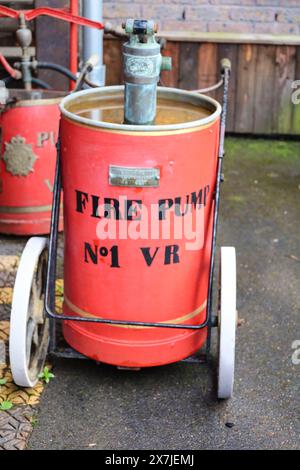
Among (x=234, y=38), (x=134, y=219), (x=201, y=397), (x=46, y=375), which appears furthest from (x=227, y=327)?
(x=234, y=38)

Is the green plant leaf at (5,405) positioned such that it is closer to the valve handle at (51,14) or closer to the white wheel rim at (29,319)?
the white wheel rim at (29,319)

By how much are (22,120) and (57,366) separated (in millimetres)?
1524

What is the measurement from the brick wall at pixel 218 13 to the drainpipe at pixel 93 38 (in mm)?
1249

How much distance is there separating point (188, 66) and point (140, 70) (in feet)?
11.5

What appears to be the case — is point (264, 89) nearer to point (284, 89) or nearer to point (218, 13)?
point (284, 89)

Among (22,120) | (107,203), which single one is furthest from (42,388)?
(22,120)

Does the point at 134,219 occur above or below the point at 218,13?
below

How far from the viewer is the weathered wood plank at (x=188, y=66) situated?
6.15 metres

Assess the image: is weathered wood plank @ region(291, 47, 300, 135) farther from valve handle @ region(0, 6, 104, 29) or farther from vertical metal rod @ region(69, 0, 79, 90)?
valve handle @ region(0, 6, 104, 29)

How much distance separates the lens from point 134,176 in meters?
2.74

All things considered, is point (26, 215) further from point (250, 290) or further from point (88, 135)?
point (88, 135)

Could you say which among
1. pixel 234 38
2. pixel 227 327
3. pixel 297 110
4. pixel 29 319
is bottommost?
pixel 29 319

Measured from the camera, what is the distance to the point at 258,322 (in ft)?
12.3

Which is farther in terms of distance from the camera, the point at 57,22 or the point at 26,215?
the point at 57,22
